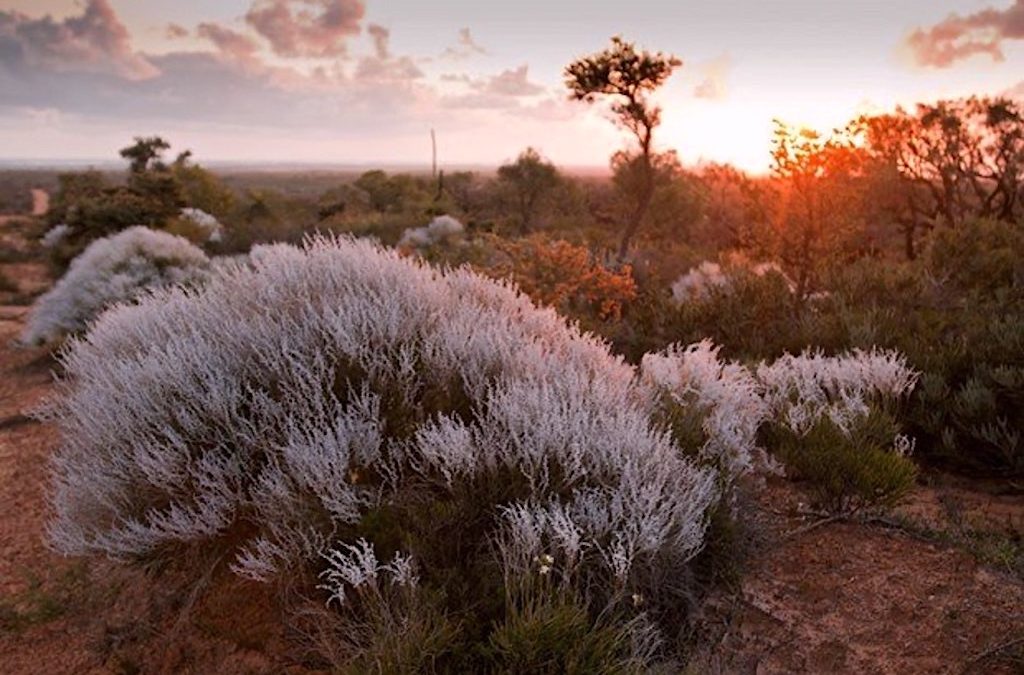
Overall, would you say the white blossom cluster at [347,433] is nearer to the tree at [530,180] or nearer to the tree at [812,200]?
the tree at [812,200]

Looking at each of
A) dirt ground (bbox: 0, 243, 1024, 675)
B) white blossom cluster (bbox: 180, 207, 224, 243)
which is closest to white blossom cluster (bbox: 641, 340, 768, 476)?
dirt ground (bbox: 0, 243, 1024, 675)

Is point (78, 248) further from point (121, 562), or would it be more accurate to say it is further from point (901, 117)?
point (901, 117)

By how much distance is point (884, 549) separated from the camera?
4.34 m

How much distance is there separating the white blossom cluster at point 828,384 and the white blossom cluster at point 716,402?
279mm

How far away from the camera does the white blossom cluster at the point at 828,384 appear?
5.64 meters

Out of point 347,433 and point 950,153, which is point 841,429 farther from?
point 950,153

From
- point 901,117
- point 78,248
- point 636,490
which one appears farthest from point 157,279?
point 901,117

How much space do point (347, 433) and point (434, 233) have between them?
22437 mm

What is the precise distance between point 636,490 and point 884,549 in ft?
6.28

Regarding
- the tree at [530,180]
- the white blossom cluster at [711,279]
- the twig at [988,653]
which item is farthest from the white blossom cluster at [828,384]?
the tree at [530,180]

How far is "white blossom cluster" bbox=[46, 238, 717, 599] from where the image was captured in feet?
11.5

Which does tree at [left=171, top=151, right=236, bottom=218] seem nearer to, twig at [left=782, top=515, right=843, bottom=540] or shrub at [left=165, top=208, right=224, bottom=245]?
shrub at [left=165, top=208, right=224, bottom=245]

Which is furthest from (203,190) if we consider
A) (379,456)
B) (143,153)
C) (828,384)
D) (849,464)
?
(849,464)

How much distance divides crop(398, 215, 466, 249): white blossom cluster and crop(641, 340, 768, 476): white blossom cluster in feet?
61.4
